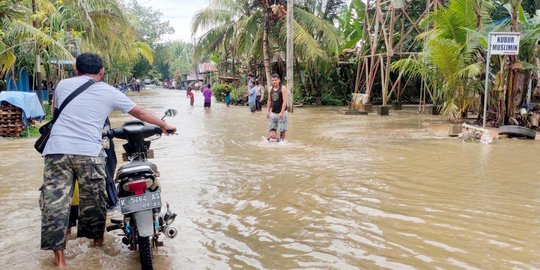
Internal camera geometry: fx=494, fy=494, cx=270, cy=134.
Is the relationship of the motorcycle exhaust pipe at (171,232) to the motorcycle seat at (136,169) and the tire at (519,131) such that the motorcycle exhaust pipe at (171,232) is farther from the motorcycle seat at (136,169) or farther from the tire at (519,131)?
the tire at (519,131)

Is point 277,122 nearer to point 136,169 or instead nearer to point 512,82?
point 512,82

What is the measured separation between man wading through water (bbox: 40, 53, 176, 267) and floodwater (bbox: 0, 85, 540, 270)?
15.5 inches

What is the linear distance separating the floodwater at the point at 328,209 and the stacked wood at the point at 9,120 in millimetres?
2130

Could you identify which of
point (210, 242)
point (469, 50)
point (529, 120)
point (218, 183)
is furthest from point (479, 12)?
point (210, 242)

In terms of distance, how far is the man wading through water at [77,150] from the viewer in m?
3.73

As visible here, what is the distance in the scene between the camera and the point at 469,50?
1257 cm

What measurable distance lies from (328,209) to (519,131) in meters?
7.29

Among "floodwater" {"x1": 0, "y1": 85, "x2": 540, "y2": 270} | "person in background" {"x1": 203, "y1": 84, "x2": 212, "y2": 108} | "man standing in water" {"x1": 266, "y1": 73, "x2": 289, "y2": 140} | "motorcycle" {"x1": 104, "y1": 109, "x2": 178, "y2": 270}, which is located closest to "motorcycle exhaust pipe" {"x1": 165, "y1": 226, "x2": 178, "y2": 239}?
"motorcycle" {"x1": 104, "y1": 109, "x2": 178, "y2": 270}

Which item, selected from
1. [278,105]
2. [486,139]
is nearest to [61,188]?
[278,105]

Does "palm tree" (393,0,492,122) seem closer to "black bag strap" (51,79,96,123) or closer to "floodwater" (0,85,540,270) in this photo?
"floodwater" (0,85,540,270)

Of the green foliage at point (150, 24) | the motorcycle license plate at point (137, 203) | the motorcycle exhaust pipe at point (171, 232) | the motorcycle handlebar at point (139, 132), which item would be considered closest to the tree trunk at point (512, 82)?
the motorcycle handlebar at point (139, 132)

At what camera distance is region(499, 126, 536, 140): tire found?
1071 centimetres

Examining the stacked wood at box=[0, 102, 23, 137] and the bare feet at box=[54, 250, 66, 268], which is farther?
the stacked wood at box=[0, 102, 23, 137]

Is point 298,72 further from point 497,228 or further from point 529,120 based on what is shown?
point 497,228
